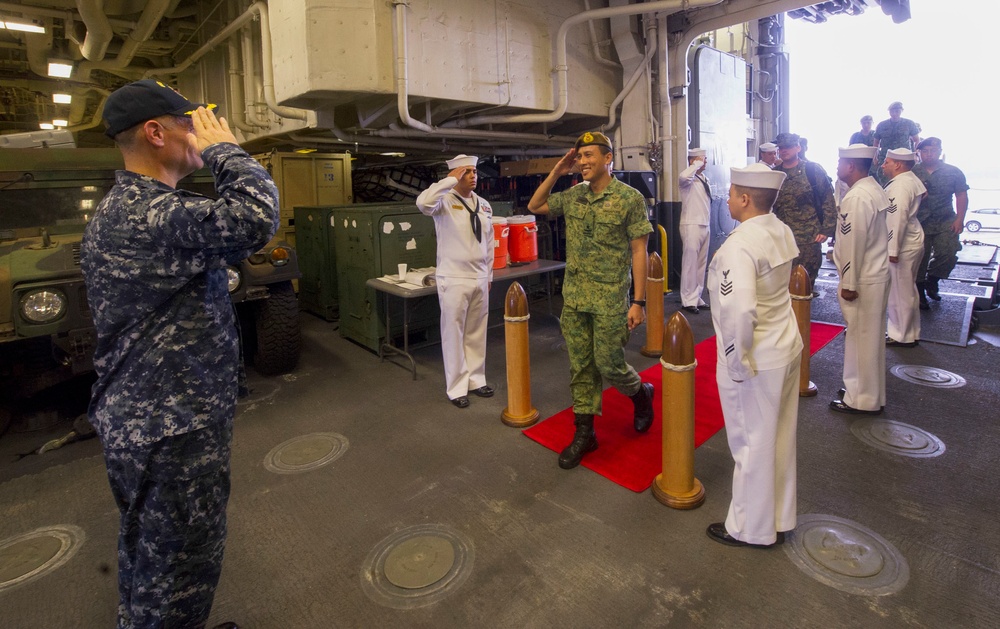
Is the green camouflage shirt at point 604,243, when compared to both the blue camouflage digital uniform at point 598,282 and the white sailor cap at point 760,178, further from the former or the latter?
the white sailor cap at point 760,178

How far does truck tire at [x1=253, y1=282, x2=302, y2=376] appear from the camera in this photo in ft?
16.6

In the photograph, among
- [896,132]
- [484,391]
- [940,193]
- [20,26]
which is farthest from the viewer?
[896,132]

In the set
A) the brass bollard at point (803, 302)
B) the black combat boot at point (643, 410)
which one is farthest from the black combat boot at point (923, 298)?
the black combat boot at point (643, 410)

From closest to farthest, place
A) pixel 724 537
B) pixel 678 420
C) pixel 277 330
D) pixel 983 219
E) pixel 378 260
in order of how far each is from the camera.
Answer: pixel 724 537 → pixel 678 420 → pixel 277 330 → pixel 378 260 → pixel 983 219

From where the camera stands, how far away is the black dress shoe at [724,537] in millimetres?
2607

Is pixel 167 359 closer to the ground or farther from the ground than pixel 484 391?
farther from the ground

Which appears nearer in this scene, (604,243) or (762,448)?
(762,448)

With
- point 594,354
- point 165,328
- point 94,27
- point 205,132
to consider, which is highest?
point 94,27

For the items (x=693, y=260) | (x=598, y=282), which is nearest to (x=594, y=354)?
(x=598, y=282)

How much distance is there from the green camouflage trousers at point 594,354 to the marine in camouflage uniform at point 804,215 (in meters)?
3.45

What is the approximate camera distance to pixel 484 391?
4.62 metres

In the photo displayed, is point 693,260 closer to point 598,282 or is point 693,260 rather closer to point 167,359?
point 598,282

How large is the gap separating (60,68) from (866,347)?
38.6 feet

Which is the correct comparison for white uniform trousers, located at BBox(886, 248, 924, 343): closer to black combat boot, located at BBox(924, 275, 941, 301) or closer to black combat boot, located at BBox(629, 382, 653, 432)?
black combat boot, located at BBox(924, 275, 941, 301)
